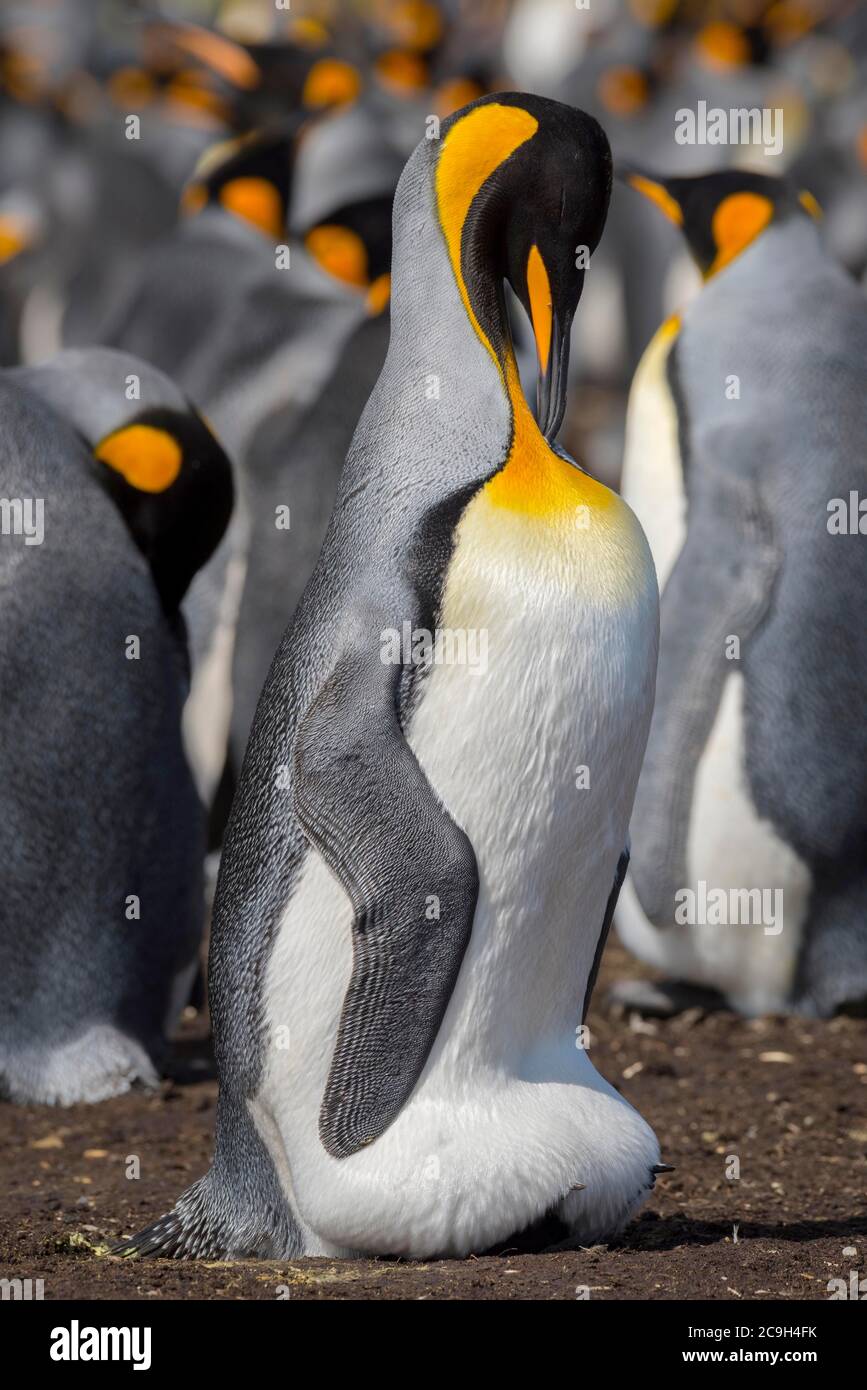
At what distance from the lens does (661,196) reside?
20.5 ft

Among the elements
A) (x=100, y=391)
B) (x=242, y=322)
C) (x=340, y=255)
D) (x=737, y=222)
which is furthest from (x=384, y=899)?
(x=340, y=255)

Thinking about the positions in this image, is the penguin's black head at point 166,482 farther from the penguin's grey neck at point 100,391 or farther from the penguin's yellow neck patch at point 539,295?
the penguin's yellow neck patch at point 539,295

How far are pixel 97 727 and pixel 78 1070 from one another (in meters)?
0.72

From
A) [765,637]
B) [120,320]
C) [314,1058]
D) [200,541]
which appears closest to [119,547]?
[200,541]

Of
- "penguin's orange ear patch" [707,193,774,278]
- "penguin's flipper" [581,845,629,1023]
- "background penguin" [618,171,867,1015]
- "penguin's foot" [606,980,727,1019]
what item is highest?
"penguin's orange ear patch" [707,193,774,278]

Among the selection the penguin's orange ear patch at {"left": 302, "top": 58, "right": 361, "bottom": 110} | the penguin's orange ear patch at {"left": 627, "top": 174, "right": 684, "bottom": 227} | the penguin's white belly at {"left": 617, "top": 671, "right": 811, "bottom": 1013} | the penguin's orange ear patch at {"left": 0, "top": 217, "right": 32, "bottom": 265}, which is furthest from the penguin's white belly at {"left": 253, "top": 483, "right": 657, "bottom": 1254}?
the penguin's orange ear patch at {"left": 302, "top": 58, "right": 361, "bottom": 110}

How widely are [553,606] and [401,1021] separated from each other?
621 millimetres

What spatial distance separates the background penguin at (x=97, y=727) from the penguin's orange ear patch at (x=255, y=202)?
13.1 ft

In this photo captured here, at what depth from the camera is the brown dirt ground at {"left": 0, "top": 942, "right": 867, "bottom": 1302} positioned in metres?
3.08

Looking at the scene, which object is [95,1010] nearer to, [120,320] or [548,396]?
[548,396]

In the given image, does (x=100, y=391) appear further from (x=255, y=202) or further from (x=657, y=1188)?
(x=255, y=202)

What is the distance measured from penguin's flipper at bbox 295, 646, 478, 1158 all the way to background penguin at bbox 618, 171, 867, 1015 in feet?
7.70

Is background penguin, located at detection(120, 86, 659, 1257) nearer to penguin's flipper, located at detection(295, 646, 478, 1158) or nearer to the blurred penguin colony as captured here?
penguin's flipper, located at detection(295, 646, 478, 1158)

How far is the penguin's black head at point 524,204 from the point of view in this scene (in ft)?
10.9
